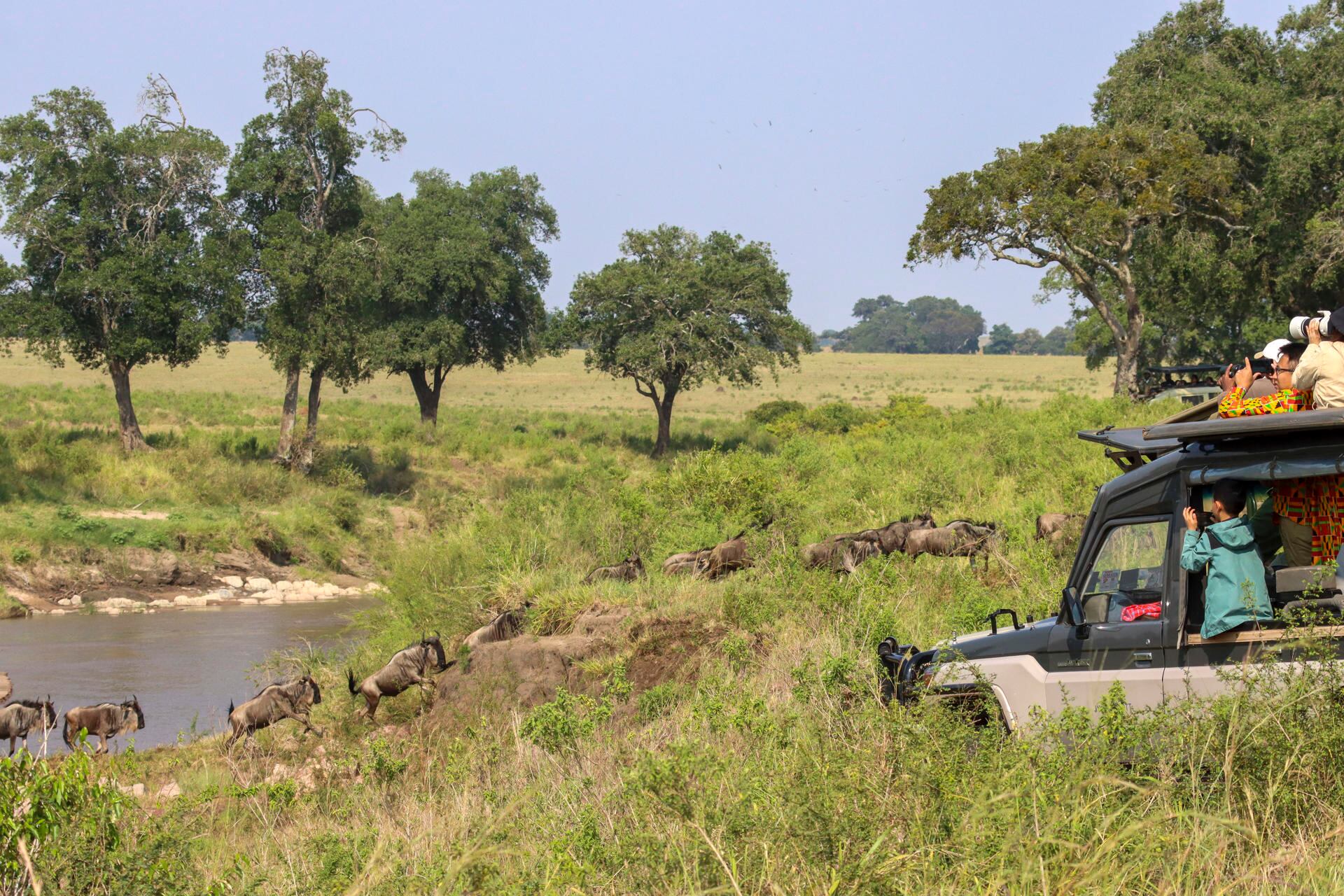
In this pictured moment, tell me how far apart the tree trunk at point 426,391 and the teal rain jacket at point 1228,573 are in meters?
37.6

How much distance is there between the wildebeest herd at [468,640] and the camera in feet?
36.4

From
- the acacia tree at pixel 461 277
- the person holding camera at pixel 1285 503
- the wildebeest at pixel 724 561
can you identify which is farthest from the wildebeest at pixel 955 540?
the acacia tree at pixel 461 277

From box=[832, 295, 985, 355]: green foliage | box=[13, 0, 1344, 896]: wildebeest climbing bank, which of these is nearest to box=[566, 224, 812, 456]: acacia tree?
box=[13, 0, 1344, 896]: wildebeest climbing bank

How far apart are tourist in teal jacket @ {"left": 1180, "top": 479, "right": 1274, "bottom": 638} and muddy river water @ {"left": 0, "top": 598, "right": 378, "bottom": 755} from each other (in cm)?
959

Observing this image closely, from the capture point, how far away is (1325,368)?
6.24 metres

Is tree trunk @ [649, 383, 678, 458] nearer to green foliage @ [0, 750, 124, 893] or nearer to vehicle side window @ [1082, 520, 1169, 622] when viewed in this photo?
vehicle side window @ [1082, 520, 1169, 622]

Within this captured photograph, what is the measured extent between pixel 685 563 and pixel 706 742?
7.05 metres

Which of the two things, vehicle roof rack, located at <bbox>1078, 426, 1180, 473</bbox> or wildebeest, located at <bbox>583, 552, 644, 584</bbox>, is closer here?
vehicle roof rack, located at <bbox>1078, 426, 1180, 473</bbox>

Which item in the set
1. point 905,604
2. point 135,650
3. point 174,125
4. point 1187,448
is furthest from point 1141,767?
point 174,125

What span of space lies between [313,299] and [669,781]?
27969mm

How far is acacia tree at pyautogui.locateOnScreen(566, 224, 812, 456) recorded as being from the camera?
127 feet

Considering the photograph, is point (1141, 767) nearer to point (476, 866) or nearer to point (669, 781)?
point (669, 781)

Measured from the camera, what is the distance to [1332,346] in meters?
6.28

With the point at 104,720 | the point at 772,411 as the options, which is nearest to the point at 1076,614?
the point at 104,720
